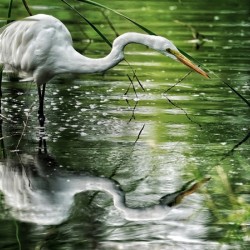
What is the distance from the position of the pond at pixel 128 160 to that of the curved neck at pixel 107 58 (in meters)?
0.55

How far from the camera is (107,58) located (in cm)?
859

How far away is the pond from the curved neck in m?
0.55

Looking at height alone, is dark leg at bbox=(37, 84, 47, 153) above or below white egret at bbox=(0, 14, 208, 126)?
below

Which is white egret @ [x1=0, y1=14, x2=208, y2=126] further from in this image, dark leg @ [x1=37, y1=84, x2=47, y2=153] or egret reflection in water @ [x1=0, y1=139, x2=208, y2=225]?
egret reflection in water @ [x1=0, y1=139, x2=208, y2=225]

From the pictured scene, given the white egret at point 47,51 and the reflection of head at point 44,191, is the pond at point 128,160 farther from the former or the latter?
the white egret at point 47,51

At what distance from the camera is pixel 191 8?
62.1 ft

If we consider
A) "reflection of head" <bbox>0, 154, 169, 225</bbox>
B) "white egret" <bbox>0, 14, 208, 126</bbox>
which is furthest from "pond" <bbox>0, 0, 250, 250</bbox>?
"white egret" <bbox>0, 14, 208, 126</bbox>

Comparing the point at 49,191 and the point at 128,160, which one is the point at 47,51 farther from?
the point at 49,191

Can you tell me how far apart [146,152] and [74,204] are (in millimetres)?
1630

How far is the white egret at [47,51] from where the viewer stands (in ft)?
27.7

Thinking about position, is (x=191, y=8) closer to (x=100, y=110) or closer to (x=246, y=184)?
(x=100, y=110)

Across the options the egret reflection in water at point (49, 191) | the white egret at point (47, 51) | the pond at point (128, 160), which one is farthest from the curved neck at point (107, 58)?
the egret reflection in water at point (49, 191)

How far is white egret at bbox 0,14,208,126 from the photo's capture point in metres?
8.45

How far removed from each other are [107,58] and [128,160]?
100cm
